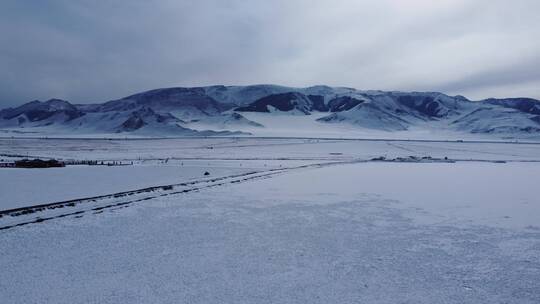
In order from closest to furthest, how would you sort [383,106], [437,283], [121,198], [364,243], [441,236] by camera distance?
1. [437,283]
2. [364,243]
3. [441,236]
4. [121,198]
5. [383,106]

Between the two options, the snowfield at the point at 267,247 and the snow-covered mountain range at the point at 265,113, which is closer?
the snowfield at the point at 267,247

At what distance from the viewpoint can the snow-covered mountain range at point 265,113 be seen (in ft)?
391

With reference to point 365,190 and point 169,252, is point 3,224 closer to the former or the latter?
Answer: point 169,252

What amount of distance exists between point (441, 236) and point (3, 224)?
806 cm

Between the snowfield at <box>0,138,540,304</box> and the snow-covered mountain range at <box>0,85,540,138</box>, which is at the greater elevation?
the snow-covered mountain range at <box>0,85,540,138</box>

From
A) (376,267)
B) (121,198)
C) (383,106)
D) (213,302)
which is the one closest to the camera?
(213,302)

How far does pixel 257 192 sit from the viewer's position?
1293 cm

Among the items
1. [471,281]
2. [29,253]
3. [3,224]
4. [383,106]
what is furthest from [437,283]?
[383,106]

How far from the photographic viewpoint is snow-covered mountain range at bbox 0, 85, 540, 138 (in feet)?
391

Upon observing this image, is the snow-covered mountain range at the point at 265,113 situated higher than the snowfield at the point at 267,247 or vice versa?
the snow-covered mountain range at the point at 265,113

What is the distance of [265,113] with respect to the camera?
163875 millimetres

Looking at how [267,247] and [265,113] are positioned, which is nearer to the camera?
[267,247]

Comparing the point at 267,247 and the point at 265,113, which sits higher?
the point at 265,113

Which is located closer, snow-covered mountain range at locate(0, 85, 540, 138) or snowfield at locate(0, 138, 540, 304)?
snowfield at locate(0, 138, 540, 304)
